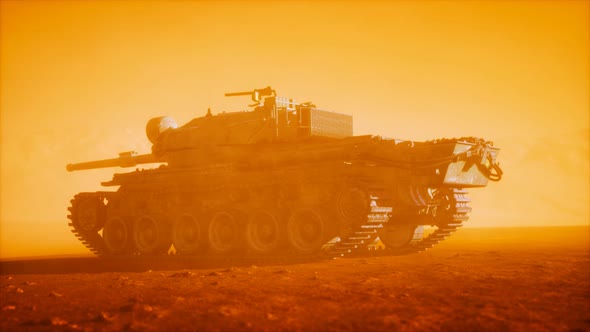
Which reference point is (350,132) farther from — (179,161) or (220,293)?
(220,293)

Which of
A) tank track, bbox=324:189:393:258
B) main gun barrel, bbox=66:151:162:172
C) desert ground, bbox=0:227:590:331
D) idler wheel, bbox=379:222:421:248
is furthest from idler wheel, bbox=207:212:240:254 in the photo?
main gun barrel, bbox=66:151:162:172

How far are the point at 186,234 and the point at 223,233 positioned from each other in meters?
1.56

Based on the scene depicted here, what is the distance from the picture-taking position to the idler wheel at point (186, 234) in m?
19.8

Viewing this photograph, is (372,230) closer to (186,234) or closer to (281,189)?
(281,189)

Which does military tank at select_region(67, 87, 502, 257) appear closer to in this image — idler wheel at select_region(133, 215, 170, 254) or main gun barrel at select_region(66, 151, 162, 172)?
idler wheel at select_region(133, 215, 170, 254)

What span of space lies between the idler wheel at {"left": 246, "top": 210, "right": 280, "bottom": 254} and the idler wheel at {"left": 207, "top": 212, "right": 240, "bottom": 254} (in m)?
0.54

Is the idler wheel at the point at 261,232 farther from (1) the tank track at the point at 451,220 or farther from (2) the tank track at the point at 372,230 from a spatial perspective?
(1) the tank track at the point at 451,220

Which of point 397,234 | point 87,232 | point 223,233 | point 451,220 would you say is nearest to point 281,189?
point 223,233

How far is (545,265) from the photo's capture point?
46.8 ft

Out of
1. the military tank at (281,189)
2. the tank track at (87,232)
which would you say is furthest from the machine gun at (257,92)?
the tank track at (87,232)

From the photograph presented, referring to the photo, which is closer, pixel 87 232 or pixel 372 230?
pixel 372 230

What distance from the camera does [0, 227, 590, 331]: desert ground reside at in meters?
7.75

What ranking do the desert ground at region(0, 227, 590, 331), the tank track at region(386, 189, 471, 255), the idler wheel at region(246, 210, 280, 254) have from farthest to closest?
the tank track at region(386, 189, 471, 255) → the idler wheel at region(246, 210, 280, 254) → the desert ground at region(0, 227, 590, 331)

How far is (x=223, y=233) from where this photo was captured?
19.3 meters
